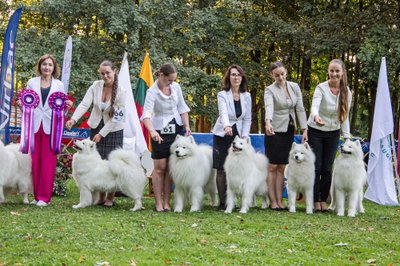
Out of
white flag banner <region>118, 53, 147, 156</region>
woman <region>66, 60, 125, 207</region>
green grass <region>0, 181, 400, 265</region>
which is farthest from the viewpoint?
white flag banner <region>118, 53, 147, 156</region>

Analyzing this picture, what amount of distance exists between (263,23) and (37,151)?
1254cm

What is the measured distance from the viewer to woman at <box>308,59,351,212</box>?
7.02 m

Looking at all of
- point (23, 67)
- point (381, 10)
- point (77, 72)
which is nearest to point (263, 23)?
point (381, 10)

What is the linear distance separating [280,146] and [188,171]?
135cm

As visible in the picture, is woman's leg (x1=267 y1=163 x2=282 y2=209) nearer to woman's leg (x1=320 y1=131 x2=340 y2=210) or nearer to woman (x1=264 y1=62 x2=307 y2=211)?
woman (x1=264 y1=62 x2=307 y2=211)

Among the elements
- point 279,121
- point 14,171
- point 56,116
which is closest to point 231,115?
point 279,121

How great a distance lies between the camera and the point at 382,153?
Result: 29.7ft

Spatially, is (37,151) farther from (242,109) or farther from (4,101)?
(242,109)

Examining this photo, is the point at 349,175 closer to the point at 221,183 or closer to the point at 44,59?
the point at 221,183

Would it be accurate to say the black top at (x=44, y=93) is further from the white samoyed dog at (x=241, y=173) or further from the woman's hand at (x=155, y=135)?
the white samoyed dog at (x=241, y=173)

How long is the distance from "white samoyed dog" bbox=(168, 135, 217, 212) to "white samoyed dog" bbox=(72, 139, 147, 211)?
51 cm

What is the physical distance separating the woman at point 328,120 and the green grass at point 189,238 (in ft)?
2.01

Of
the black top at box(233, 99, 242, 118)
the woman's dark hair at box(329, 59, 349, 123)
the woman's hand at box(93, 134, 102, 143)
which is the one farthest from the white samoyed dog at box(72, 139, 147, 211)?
the woman's dark hair at box(329, 59, 349, 123)

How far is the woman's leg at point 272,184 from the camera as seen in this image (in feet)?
24.1
